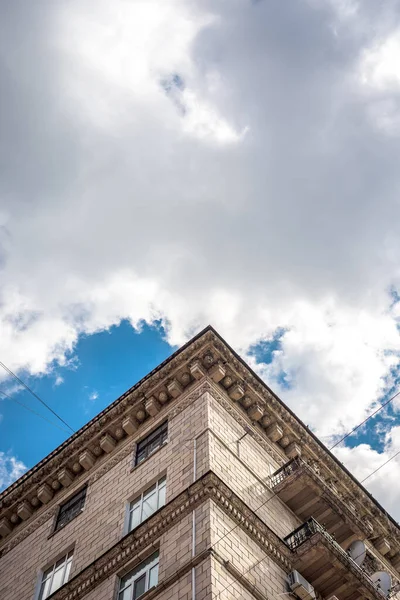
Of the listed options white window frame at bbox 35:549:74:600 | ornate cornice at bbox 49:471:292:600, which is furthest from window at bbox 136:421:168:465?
ornate cornice at bbox 49:471:292:600

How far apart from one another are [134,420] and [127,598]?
8.36m

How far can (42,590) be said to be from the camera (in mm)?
23906

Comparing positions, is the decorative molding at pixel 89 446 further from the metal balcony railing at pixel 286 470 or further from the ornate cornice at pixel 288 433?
the metal balcony railing at pixel 286 470

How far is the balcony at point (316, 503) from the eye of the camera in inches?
951

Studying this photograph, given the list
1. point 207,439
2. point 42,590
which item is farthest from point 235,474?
point 42,590

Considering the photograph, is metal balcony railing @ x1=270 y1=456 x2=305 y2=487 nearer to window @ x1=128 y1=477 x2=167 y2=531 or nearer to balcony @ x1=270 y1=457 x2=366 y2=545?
balcony @ x1=270 y1=457 x2=366 y2=545

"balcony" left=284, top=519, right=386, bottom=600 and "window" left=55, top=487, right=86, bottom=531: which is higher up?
"window" left=55, top=487, right=86, bottom=531

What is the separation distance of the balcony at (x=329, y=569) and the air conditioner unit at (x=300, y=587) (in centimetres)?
60

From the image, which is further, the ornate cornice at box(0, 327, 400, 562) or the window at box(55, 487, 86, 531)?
Result: the ornate cornice at box(0, 327, 400, 562)

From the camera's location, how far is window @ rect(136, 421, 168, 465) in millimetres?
25552

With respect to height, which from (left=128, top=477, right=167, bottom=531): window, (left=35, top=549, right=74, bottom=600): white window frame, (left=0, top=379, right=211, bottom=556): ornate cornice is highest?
(left=0, top=379, right=211, bottom=556): ornate cornice

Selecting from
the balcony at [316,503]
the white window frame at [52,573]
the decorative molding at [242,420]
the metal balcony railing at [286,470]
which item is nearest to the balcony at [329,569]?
the balcony at [316,503]

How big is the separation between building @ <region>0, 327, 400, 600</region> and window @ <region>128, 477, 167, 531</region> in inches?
2.0

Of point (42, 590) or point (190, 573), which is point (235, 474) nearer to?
point (190, 573)
